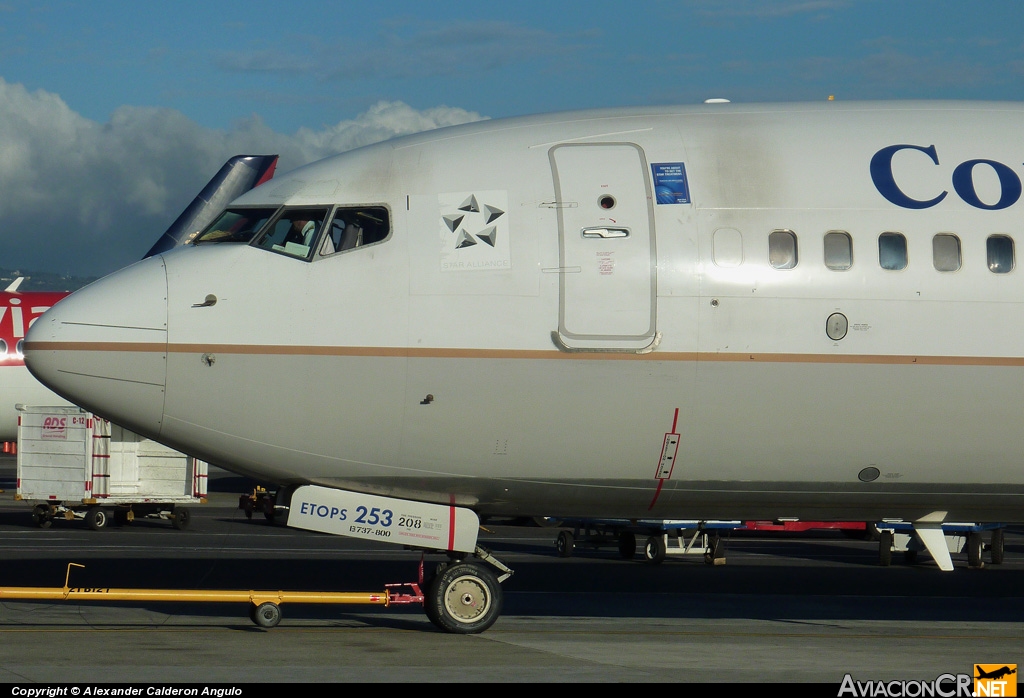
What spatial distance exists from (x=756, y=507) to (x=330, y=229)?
5.22 metres

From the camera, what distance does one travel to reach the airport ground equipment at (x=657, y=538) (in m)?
22.8

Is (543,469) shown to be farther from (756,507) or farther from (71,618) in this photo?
(71,618)

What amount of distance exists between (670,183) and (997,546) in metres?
15.2

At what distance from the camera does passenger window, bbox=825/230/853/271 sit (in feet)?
37.3

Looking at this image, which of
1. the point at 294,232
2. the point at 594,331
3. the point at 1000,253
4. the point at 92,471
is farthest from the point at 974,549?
the point at 92,471

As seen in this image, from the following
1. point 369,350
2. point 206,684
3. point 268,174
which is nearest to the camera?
point 206,684

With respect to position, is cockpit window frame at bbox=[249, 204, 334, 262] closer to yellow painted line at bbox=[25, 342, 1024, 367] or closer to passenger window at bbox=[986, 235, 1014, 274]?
yellow painted line at bbox=[25, 342, 1024, 367]

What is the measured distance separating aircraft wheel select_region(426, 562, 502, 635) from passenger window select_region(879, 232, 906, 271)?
505 centimetres

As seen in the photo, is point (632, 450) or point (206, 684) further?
point (632, 450)

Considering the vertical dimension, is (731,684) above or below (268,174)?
below

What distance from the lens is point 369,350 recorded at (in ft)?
36.4

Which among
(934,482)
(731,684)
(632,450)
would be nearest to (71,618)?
(632,450)

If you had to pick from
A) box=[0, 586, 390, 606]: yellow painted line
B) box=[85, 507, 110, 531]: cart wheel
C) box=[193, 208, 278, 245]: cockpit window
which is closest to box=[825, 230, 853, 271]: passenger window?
box=[193, 208, 278, 245]: cockpit window

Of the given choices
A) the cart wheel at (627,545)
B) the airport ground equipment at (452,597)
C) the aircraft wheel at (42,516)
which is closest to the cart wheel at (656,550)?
the cart wheel at (627,545)
